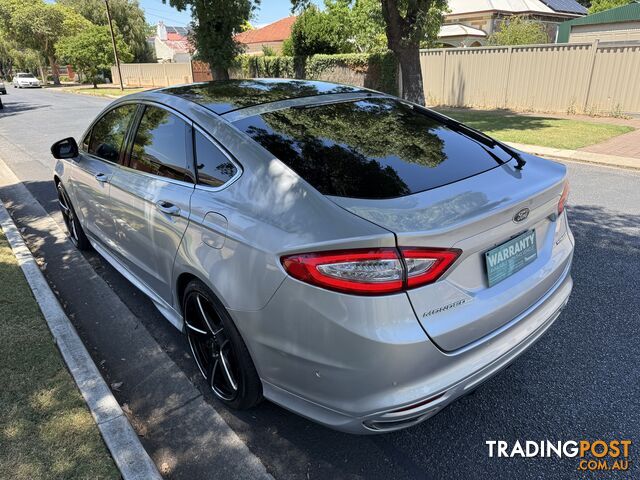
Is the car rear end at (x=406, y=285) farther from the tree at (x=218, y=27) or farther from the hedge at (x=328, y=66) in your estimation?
the tree at (x=218, y=27)

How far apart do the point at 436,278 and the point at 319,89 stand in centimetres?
182

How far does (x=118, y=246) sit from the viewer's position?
377 centimetres

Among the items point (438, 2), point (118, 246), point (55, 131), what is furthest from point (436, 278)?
point (55, 131)

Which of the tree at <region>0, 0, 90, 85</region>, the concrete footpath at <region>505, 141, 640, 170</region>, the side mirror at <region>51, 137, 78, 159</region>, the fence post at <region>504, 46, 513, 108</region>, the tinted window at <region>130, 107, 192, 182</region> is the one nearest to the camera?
the tinted window at <region>130, 107, 192, 182</region>

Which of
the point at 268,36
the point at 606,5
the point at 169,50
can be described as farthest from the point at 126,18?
the point at 606,5

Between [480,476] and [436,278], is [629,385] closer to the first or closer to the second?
[480,476]

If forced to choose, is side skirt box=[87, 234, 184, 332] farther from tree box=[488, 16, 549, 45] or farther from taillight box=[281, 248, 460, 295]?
tree box=[488, 16, 549, 45]

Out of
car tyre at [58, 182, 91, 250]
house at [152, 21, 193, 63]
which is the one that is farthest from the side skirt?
house at [152, 21, 193, 63]

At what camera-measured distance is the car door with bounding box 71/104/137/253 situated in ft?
12.1

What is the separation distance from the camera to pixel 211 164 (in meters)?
2.62

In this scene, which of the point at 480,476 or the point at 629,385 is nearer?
the point at 480,476

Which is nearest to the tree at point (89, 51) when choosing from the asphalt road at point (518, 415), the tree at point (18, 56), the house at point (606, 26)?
the tree at point (18, 56)

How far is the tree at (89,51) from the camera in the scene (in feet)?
142

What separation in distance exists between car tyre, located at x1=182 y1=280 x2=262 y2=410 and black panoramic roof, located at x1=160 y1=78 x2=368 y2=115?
1068mm
